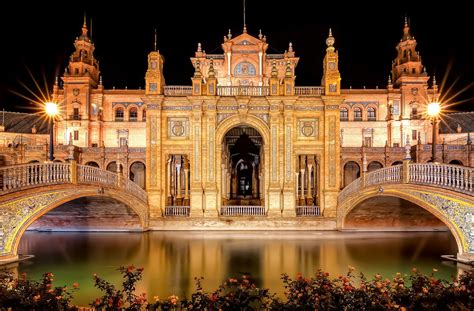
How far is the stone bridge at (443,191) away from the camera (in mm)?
12617

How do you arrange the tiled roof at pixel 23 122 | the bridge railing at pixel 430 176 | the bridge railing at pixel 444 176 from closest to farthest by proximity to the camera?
the bridge railing at pixel 444 176 < the bridge railing at pixel 430 176 < the tiled roof at pixel 23 122

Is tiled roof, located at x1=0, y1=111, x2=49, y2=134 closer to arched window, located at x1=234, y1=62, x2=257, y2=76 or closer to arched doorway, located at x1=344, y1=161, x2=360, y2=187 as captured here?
arched window, located at x1=234, y1=62, x2=257, y2=76

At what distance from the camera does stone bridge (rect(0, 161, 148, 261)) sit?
13.1m

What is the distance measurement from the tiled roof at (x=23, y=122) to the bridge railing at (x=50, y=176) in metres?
35.5

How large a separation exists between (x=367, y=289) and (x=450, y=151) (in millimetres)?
29862

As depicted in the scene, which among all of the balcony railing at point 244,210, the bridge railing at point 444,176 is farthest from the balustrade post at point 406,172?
the balcony railing at point 244,210

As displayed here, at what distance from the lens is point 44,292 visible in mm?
6668

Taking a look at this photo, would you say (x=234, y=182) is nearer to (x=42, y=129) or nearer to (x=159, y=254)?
(x=159, y=254)

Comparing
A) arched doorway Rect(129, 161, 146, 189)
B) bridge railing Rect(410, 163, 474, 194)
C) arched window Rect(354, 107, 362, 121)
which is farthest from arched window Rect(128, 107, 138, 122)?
bridge railing Rect(410, 163, 474, 194)

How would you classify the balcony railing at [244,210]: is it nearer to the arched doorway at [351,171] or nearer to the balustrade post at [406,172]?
the balustrade post at [406,172]

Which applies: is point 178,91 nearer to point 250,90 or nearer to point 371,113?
point 250,90

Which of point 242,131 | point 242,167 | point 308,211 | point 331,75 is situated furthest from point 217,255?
point 242,167

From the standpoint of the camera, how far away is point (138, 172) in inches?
1500

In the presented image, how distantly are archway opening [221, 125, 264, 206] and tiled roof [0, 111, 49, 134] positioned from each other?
27.7 m
